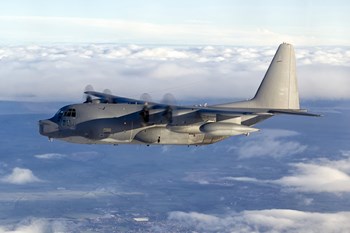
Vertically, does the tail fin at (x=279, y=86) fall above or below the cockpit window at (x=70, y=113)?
above

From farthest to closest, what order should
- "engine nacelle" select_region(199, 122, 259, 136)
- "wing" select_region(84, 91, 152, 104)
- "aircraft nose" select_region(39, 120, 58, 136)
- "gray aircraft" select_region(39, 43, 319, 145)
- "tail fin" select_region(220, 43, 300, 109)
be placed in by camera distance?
1. "tail fin" select_region(220, 43, 300, 109)
2. "wing" select_region(84, 91, 152, 104)
3. "aircraft nose" select_region(39, 120, 58, 136)
4. "gray aircraft" select_region(39, 43, 319, 145)
5. "engine nacelle" select_region(199, 122, 259, 136)

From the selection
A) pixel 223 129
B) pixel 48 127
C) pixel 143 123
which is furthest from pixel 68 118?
pixel 223 129

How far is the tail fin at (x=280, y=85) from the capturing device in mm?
73562

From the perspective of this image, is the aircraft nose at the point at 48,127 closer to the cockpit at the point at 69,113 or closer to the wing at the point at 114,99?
the cockpit at the point at 69,113

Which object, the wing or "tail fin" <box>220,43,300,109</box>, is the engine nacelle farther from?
"tail fin" <box>220,43,300,109</box>

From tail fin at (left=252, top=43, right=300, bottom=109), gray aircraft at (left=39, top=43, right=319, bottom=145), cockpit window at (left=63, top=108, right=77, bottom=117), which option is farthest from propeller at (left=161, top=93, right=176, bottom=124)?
tail fin at (left=252, top=43, right=300, bottom=109)

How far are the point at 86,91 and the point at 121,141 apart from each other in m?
15.4

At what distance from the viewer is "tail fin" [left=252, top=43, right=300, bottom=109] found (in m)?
73.6

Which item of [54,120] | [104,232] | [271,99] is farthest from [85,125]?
[104,232]

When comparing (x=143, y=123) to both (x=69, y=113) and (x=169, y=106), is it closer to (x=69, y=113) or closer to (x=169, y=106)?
(x=169, y=106)

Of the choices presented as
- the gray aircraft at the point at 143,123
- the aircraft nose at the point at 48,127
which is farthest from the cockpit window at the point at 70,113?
the aircraft nose at the point at 48,127

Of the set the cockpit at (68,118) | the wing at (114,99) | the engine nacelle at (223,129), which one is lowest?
the engine nacelle at (223,129)

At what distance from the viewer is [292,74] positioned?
74125 millimetres

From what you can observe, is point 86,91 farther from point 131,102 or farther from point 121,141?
point 121,141
